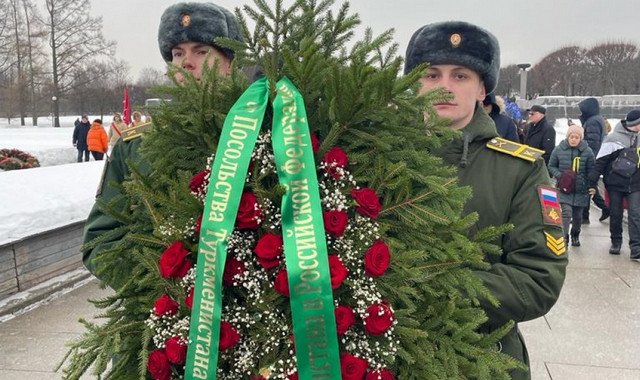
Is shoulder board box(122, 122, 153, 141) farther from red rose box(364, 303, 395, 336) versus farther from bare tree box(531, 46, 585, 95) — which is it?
bare tree box(531, 46, 585, 95)

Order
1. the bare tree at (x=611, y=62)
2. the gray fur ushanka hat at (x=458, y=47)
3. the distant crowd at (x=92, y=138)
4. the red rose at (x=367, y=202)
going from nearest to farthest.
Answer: the red rose at (x=367, y=202) < the gray fur ushanka hat at (x=458, y=47) < the distant crowd at (x=92, y=138) < the bare tree at (x=611, y=62)

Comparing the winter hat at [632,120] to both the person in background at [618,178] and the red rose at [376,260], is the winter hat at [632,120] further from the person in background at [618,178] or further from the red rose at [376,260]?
the red rose at [376,260]

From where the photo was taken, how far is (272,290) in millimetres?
1295

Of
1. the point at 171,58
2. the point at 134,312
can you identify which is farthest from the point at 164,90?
the point at 171,58

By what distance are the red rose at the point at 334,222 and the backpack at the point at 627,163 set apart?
6.64 m

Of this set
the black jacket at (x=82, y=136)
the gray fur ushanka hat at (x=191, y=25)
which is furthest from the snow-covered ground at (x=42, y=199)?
the black jacket at (x=82, y=136)

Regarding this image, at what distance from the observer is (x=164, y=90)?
1531 mm

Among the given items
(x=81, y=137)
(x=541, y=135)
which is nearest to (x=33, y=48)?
(x=81, y=137)

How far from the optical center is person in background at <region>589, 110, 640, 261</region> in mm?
6888

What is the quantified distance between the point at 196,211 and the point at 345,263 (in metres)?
0.37

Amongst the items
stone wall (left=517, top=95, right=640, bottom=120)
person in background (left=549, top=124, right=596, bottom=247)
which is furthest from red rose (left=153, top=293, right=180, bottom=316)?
stone wall (left=517, top=95, right=640, bottom=120)

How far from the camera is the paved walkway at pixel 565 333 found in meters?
3.86

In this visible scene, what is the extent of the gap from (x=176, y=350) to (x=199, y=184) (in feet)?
1.26

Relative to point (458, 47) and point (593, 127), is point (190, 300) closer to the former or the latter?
point (458, 47)
